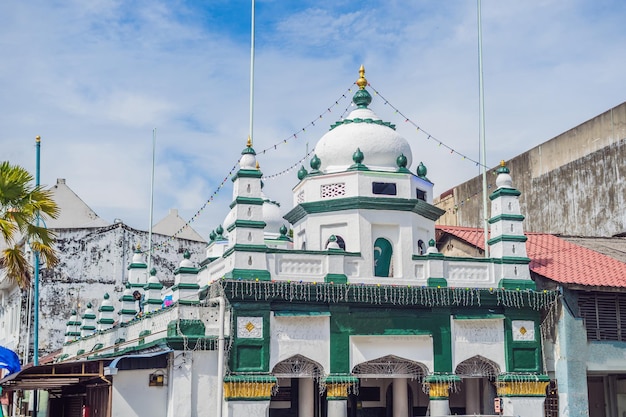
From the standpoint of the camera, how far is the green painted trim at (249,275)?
71.0ft

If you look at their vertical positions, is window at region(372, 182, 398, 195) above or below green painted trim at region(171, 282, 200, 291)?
above

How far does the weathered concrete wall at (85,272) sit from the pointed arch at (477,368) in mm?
21845

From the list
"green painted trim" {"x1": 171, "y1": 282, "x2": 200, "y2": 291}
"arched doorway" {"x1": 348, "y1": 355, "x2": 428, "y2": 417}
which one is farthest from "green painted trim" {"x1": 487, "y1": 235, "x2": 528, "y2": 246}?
"green painted trim" {"x1": 171, "y1": 282, "x2": 200, "y2": 291}

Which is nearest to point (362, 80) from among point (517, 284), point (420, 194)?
point (420, 194)

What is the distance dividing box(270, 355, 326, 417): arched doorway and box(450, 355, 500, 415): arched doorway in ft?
12.6

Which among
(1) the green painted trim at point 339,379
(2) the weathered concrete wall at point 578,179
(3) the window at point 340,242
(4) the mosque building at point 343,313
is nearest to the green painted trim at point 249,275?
(4) the mosque building at point 343,313

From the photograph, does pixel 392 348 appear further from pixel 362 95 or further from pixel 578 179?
pixel 578 179

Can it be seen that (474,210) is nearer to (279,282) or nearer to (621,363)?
(621,363)

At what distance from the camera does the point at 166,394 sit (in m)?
21.9

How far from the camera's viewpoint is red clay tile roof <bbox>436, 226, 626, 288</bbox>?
24.2 m

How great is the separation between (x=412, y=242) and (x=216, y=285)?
5.50 meters

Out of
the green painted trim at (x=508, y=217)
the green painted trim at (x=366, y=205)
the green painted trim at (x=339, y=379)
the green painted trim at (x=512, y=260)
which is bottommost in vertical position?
the green painted trim at (x=339, y=379)

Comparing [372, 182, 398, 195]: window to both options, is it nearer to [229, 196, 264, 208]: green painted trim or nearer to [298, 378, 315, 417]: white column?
[229, 196, 264, 208]: green painted trim

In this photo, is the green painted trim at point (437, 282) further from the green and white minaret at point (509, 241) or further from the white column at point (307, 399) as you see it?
the white column at point (307, 399)
